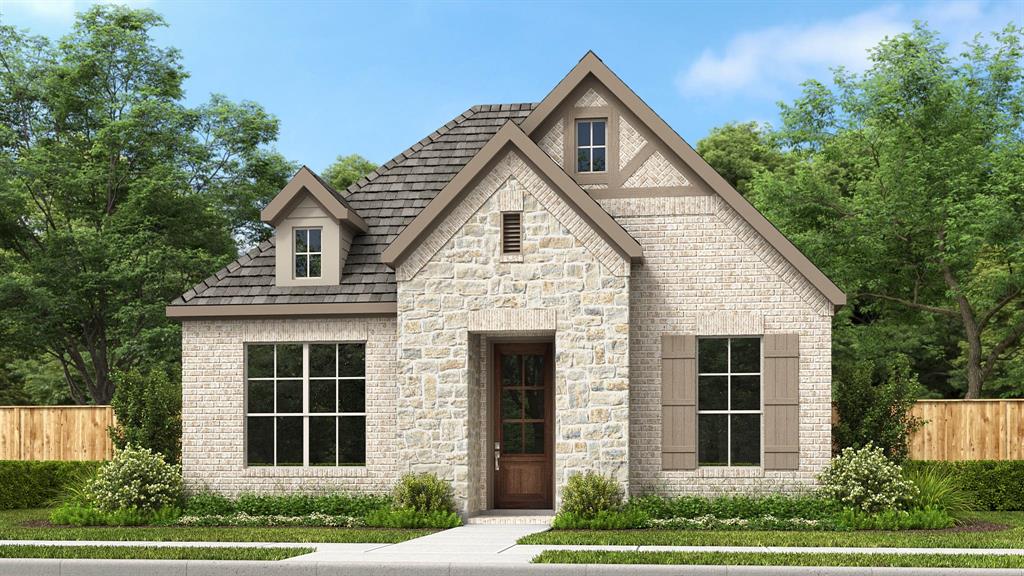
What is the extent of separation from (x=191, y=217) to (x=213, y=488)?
647 inches

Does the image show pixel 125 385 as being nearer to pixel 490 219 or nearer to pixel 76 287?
pixel 490 219

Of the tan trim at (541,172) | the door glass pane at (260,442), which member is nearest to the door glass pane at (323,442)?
the door glass pane at (260,442)

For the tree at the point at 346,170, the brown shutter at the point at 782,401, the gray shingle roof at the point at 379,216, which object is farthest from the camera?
the tree at the point at 346,170

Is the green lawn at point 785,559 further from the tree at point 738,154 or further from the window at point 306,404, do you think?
the tree at point 738,154

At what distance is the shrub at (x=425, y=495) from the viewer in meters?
17.0

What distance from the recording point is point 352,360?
61.2ft

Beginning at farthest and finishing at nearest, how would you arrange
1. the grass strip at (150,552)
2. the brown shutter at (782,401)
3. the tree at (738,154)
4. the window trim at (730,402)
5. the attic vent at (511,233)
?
the tree at (738,154) → the window trim at (730,402) → the brown shutter at (782,401) → the attic vent at (511,233) → the grass strip at (150,552)

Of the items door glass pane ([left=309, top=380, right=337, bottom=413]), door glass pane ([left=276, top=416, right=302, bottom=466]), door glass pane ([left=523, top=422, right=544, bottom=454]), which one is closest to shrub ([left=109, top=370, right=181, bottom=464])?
door glass pane ([left=276, top=416, right=302, bottom=466])

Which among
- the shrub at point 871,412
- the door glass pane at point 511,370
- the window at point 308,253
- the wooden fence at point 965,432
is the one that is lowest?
the wooden fence at point 965,432

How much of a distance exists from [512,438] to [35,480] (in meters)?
10.8

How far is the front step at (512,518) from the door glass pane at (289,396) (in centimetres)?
365

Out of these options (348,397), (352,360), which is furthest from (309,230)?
(348,397)

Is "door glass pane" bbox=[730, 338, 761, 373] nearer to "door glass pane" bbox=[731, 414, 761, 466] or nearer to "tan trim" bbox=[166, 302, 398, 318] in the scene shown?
"door glass pane" bbox=[731, 414, 761, 466]

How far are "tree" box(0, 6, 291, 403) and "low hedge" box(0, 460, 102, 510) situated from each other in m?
7.73
